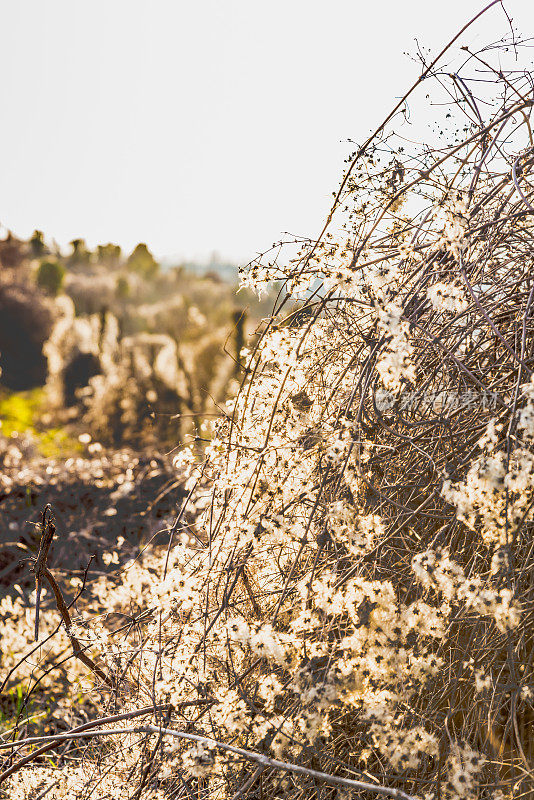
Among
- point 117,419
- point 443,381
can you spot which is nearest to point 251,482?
point 443,381

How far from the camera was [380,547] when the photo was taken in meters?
1.29

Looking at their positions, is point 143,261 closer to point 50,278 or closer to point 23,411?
point 50,278

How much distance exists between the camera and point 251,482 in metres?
1.35

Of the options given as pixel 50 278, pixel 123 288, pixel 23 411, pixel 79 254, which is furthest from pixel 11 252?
pixel 23 411

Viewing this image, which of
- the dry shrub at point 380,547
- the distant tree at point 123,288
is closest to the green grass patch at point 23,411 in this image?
the distant tree at point 123,288

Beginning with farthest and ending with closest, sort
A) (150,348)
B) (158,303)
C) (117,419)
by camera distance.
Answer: (158,303)
(150,348)
(117,419)

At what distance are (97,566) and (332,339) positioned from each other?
3.04m

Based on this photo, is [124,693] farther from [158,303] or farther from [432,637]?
[158,303]

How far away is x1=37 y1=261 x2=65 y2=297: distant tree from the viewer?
9977 mm

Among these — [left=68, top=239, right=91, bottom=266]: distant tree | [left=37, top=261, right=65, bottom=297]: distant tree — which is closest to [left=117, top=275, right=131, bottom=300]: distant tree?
[left=37, top=261, right=65, bottom=297]: distant tree

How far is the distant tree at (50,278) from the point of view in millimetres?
9977

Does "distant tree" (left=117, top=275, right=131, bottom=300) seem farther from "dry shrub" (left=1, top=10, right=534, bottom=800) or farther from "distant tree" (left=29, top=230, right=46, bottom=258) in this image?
"dry shrub" (left=1, top=10, right=534, bottom=800)

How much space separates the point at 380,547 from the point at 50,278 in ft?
31.2

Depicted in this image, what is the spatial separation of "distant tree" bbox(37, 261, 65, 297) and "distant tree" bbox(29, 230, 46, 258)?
0.64m
